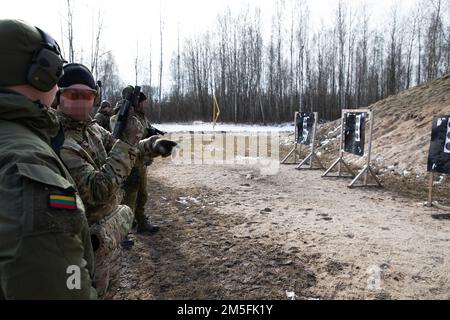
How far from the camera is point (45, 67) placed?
1207 millimetres

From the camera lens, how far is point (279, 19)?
4094 cm

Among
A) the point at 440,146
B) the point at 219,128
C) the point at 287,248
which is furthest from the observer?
the point at 219,128

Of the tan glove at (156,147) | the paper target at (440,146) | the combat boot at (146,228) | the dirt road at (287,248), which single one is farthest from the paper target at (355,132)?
the tan glove at (156,147)

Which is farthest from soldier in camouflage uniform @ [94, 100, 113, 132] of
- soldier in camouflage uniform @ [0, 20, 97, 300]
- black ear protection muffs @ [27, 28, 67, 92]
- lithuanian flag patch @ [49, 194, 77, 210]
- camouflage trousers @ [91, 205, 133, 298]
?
lithuanian flag patch @ [49, 194, 77, 210]

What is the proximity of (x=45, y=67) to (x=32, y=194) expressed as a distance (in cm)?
49

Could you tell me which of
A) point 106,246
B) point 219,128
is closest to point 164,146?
point 106,246

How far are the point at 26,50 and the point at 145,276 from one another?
3.23 meters

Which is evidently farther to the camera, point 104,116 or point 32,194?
point 104,116

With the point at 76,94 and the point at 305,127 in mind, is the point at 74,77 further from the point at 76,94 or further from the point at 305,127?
the point at 305,127

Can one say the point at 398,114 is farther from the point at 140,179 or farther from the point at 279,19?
the point at 279,19

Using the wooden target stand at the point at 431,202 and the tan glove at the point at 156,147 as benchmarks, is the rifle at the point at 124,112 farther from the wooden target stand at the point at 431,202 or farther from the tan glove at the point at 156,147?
the wooden target stand at the point at 431,202

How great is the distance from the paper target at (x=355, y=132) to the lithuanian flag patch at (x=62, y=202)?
8.76 metres

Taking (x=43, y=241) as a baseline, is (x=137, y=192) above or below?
below

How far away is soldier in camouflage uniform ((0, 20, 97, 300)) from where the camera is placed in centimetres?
91
